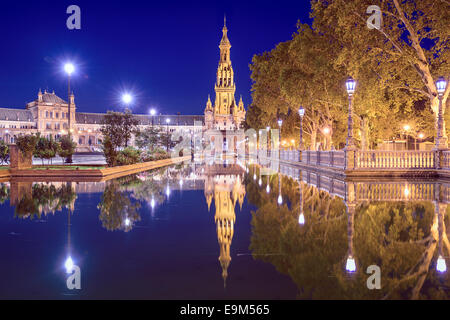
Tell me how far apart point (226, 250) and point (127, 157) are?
1045 inches

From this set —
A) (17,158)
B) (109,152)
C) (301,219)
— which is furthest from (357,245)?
(17,158)

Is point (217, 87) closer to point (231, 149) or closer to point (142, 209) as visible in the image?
point (231, 149)

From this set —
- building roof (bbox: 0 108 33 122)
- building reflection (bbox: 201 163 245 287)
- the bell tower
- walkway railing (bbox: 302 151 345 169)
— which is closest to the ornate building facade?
the bell tower

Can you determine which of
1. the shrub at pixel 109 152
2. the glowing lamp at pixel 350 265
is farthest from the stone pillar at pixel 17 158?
the glowing lamp at pixel 350 265

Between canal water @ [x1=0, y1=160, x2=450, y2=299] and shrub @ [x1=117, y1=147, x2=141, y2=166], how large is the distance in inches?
729

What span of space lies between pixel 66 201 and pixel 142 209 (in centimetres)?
327

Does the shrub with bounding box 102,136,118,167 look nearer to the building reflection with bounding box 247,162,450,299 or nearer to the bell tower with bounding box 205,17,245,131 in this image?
the building reflection with bounding box 247,162,450,299

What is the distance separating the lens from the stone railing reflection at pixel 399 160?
77.0ft

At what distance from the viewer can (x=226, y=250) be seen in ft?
22.1

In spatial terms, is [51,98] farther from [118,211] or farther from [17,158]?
[118,211]

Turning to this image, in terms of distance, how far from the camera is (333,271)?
17.6ft

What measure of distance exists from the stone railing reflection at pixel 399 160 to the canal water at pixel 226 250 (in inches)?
463

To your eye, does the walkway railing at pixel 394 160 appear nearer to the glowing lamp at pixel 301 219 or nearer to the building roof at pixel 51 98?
the glowing lamp at pixel 301 219
